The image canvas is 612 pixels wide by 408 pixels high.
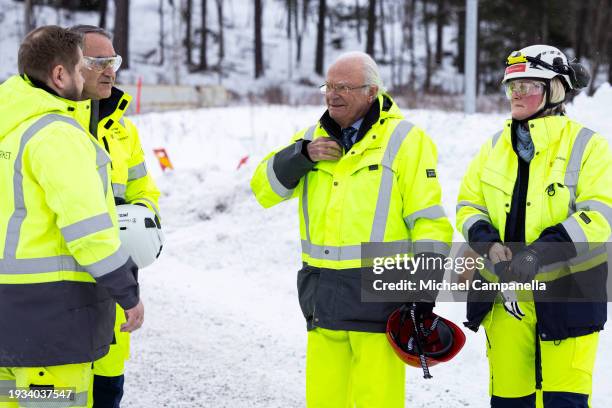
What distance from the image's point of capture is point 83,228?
9.98 ft

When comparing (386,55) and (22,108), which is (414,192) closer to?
(22,108)

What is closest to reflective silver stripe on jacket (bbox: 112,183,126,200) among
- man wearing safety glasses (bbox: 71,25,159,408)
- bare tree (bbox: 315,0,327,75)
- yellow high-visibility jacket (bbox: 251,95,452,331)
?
man wearing safety glasses (bbox: 71,25,159,408)

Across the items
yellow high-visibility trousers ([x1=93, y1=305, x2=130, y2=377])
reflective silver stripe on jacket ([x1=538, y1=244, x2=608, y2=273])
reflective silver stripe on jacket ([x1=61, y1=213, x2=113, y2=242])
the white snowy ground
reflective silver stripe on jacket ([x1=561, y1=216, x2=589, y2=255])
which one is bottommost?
the white snowy ground

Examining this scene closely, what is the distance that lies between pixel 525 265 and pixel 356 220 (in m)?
0.83

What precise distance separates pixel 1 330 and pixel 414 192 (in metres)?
1.99

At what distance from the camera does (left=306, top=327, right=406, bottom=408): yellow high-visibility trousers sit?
144 inches

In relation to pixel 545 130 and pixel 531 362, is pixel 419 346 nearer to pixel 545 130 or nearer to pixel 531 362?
pixel 531 362

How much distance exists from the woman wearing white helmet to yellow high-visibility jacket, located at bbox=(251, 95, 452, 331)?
34 centimetres

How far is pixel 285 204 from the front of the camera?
1031 centimetres

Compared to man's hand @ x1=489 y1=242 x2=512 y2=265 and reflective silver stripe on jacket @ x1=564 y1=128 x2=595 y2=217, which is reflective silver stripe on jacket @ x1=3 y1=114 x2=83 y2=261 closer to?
man's hand @ x1=489 y1=242 x2=512 y2=265

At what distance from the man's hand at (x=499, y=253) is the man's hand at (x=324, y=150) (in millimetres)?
886

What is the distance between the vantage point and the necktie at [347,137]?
12.8 feet

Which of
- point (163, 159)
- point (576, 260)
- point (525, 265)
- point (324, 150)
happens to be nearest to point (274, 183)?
point (324, 150)

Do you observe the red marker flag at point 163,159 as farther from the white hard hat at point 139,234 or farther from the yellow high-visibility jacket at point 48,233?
the yellow high-visibility jacket at point 48,233
